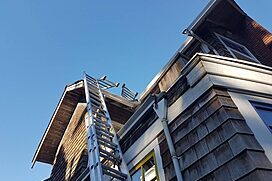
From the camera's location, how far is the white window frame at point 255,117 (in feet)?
8.63

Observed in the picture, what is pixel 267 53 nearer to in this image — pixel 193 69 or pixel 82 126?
pixel 193 69

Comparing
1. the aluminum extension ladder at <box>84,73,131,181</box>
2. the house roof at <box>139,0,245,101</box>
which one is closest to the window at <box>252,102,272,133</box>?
the aluminum extension ladder at <box>84,73,131,181</box>

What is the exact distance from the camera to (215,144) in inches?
108

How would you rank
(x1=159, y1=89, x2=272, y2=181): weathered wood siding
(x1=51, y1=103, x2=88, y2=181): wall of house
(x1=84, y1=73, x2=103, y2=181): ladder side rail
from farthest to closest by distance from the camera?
(x1=51, y1=103, x2=88, y2=181): wall of house → (x1=84, y1=73, x2=103, y2=181): ladder side rail → (x1=159, y1=89, x2=272, y2=181): weathered wood siding

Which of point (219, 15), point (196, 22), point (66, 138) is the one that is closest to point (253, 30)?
point (219, 15)

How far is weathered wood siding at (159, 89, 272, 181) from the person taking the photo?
7.87ft

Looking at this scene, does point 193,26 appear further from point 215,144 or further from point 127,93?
point 215,144

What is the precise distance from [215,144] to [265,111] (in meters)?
0.94

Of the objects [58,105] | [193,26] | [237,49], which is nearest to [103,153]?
[193,26]

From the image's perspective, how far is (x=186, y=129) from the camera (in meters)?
3.28

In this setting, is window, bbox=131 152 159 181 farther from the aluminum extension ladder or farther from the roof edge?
the roof edge

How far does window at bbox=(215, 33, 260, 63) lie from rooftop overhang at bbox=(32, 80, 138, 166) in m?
3.16

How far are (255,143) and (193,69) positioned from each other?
1370 mm

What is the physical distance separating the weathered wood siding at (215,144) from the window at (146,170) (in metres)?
0.29
